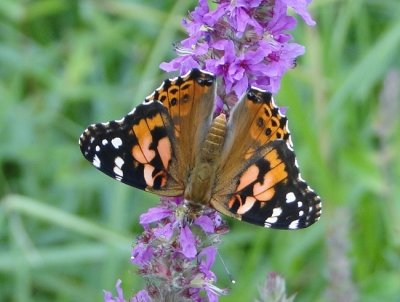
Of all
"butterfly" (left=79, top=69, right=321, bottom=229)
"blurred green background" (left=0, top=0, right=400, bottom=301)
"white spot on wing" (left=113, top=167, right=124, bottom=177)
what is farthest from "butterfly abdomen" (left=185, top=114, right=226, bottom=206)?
"blurred green background" (left=0, top=0, right=400, bottom=301)

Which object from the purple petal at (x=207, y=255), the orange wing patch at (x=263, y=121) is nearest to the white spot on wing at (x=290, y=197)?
the orange wing patch at (x=263, y=121)

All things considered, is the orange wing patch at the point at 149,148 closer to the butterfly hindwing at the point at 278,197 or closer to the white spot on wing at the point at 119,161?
the white spot on wing at the point at 119,161

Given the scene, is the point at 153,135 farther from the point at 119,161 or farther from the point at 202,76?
the point at 202,76

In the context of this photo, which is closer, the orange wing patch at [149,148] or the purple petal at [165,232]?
the purple petal at [165,232]

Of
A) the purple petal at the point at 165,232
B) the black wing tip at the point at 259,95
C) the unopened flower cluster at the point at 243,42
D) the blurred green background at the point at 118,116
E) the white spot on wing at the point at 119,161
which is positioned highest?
the blurred green background at the point at 118,116

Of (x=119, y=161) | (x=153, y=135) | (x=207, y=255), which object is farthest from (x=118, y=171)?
(x=207, y=255)

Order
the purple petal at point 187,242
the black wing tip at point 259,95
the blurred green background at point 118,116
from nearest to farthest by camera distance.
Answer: the purple petal at point 187,242 < the black wing tip at point 259,95 < the blurred green background at point 118,116

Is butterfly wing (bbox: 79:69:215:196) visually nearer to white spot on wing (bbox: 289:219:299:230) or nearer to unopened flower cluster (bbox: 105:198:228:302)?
unopened flower cluster (bbox: 105:198:228:302)
